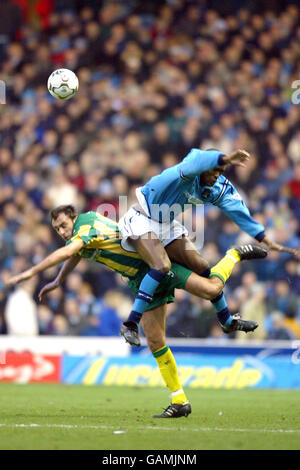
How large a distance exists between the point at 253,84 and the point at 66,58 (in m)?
4.41

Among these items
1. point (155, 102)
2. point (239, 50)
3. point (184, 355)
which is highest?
point (239, 50)

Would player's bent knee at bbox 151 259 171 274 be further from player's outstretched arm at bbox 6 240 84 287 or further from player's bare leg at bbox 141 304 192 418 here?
player's outstretched arm at bbox 6 240 84 287

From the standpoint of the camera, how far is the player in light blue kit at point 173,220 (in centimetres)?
811

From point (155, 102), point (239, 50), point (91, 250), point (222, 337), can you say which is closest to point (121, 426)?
point (91, 250)

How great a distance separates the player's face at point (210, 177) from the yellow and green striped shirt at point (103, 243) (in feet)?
3.31

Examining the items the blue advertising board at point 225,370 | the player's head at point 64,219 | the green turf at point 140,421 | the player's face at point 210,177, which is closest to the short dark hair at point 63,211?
the player's head at point 64,219

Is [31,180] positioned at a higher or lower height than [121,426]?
higher

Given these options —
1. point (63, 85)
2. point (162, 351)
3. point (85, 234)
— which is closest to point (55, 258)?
point (85, 234)

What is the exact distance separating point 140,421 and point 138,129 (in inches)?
414

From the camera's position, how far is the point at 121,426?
294 inches

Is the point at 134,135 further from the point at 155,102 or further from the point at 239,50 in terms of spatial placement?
the point at 239,50

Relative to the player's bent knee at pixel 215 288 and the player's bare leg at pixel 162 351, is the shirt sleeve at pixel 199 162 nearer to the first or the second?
the player's bent knee at pixel 215 288

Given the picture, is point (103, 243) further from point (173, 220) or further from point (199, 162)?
point (199, 162)

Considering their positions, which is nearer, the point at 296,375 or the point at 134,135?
the point at 296,375
